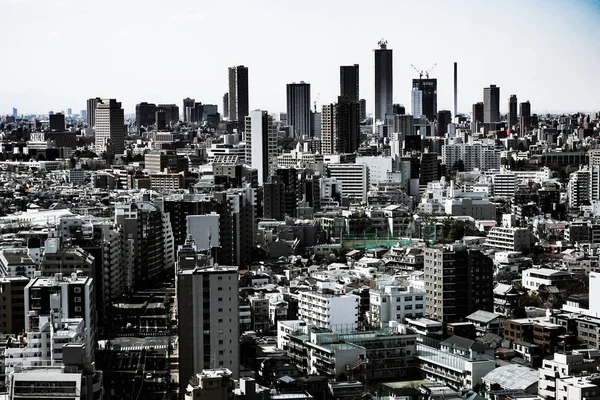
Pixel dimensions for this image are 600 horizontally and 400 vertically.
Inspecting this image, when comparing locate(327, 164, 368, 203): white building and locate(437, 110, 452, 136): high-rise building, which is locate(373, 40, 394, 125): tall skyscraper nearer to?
locate(437, 110, 452, 136): high-rise building

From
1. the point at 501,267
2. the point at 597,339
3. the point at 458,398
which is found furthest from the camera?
the point at 501,267

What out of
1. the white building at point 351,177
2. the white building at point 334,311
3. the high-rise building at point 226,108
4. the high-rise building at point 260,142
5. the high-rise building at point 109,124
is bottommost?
the white building at point 334,311

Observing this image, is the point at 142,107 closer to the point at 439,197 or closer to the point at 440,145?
the point at 440,145

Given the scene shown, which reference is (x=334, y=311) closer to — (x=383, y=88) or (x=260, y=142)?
(x=260, y=142)

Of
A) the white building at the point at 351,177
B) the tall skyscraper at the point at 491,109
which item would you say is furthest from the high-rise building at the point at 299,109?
the white building at the point at 351,177

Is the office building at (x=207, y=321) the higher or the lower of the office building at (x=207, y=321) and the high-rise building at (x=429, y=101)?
the lower

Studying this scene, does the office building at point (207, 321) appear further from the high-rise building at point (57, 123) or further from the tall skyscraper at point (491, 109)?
the high-rise building at point (57, 123)

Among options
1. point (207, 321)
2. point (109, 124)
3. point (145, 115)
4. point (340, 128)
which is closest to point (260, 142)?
point (340, 128)

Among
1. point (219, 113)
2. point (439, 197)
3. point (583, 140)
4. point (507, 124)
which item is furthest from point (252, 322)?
point (219, 113)

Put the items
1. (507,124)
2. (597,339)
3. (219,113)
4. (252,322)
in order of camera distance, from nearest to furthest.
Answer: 1. (597,339)
2. (252,322)
3. (507,124)
4. (219,113)
